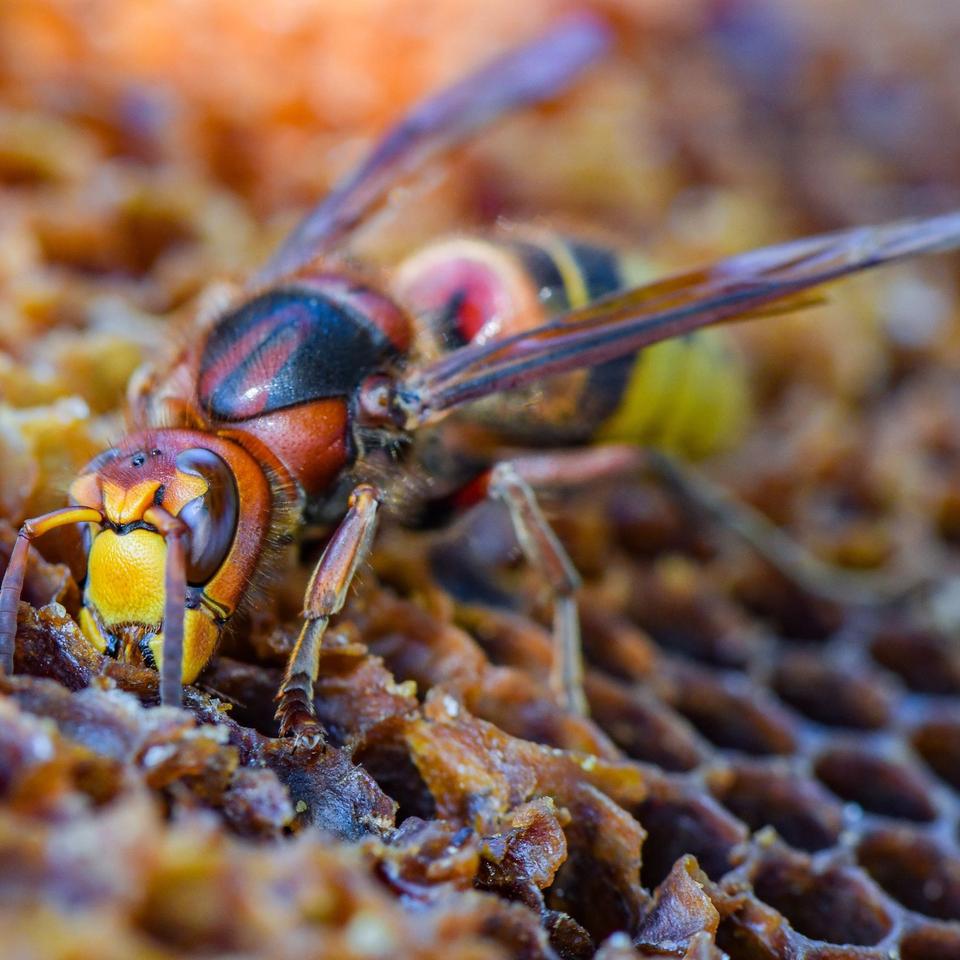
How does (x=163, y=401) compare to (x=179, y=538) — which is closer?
(x=179, y=538)


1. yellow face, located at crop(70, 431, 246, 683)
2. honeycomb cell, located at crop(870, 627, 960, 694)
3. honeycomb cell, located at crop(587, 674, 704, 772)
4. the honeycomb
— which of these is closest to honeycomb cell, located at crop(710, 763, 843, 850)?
the honeycomb

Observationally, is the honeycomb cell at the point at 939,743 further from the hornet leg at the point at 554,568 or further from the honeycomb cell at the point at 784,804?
the hornet leg at the point at 554,568

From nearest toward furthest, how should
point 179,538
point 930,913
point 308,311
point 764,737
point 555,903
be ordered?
point 179,538 < point 555,903 < point 308,311 < point 930,913 < point 764,737

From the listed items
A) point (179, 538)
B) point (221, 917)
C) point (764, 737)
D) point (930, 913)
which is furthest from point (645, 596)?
point (221, 917)

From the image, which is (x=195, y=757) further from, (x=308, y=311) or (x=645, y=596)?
(x=645, y=596)

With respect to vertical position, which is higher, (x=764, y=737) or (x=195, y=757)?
(x=195, y=757)

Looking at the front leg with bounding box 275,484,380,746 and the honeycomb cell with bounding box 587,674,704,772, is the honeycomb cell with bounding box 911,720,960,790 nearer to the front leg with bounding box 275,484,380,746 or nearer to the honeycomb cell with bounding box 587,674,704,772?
the honeycomb cell with bounding box 587,674,704,772

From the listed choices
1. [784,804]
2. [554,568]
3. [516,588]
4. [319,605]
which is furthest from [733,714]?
[319,605]
